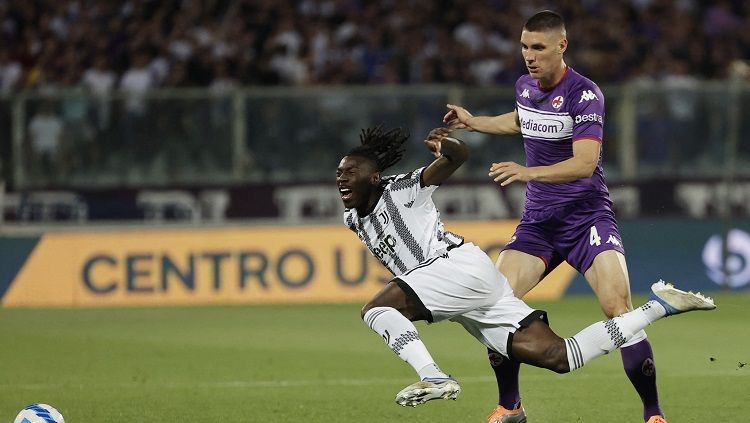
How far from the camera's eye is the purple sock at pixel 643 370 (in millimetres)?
7379

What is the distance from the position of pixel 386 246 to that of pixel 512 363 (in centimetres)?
104

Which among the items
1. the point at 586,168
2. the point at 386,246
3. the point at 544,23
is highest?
the point at 544,23

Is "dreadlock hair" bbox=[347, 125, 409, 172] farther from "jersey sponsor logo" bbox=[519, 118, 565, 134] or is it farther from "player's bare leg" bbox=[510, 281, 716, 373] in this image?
"player's bare leg" bbox=[510, 281, 716, 373]

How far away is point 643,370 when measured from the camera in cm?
738

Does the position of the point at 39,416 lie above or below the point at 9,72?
below

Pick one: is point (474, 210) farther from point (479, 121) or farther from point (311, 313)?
point (479, 121)

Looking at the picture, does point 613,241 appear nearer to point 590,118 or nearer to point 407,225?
point 590,118

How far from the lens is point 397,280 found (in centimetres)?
715

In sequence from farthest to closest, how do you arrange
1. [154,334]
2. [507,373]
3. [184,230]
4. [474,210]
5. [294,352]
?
[474,210] < [184,230] < [154,334] < [294,352] < [507,373]

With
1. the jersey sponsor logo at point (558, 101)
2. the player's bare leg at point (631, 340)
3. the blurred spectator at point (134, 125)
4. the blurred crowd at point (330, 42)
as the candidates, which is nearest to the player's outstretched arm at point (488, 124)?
the jersey sponsor logo at point (558, 101)

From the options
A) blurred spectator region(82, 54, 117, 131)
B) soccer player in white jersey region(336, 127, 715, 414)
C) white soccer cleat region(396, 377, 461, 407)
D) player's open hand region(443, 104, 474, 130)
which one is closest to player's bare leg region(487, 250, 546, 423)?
soccer player in white jersey region(336, 127, 715, 414)

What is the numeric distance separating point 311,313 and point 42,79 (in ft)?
19.2

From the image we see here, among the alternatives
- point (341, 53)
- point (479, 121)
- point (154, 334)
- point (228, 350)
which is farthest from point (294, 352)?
point (341, 53)

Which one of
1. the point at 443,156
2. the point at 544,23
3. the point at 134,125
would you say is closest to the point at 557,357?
the point at 443,156
